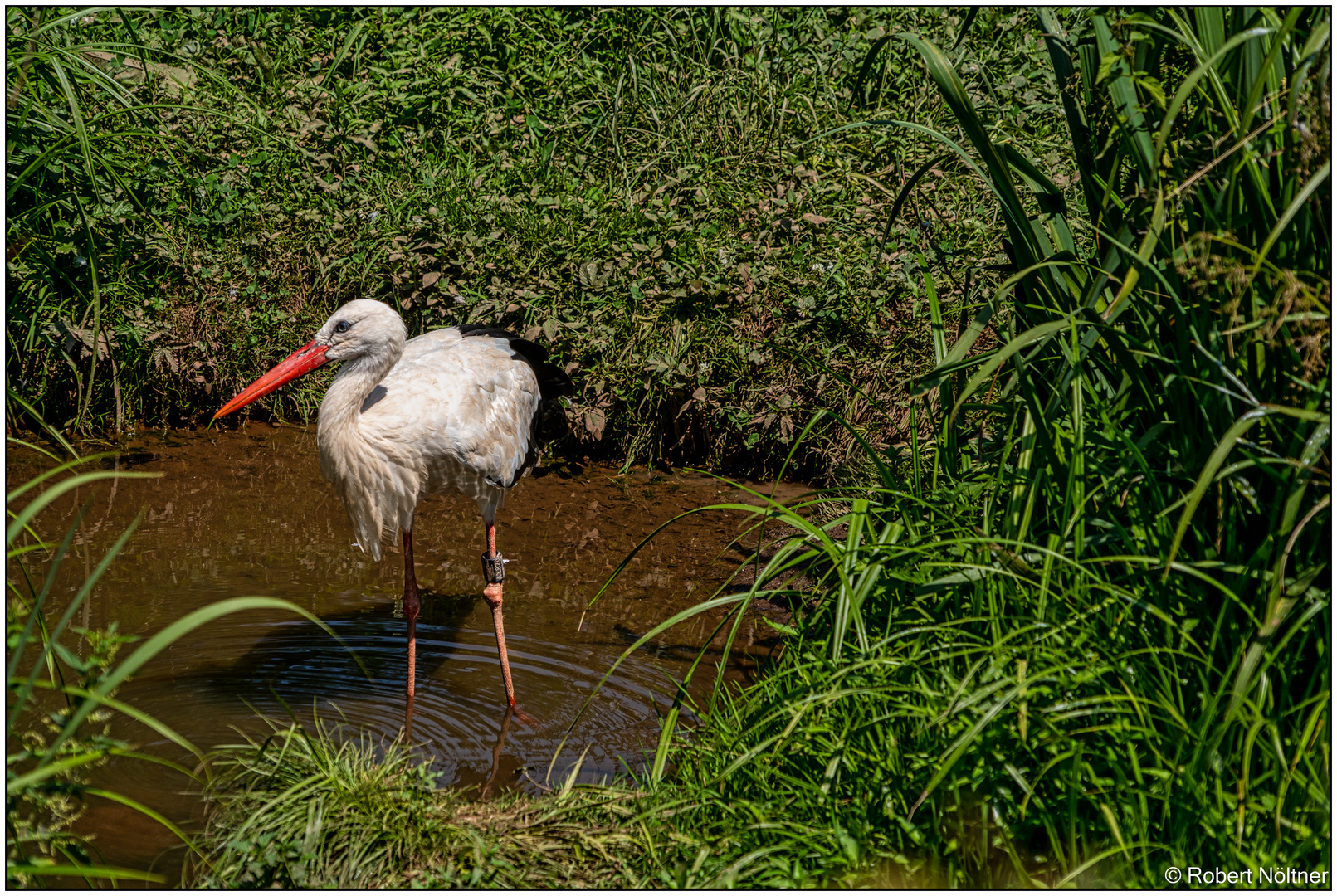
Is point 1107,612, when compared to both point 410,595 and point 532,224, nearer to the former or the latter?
point 410,595

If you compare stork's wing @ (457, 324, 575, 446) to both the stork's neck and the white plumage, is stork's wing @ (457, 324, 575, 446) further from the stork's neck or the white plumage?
the stork's neck

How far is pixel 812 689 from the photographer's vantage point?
2.82 m

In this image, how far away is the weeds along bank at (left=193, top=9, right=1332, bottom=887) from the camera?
7.73 feet

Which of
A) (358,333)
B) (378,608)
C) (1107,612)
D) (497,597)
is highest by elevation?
(358,333)

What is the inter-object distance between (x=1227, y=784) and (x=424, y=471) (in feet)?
10.6

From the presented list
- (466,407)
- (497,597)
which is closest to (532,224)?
(466,407)

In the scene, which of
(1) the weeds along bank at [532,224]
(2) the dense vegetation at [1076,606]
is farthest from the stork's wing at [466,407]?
(2) the dense vegetation at [1076,606]

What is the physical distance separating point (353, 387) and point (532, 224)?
2590 mm

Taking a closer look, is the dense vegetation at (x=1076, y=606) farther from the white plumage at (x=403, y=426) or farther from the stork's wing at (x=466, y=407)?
the stork's wing at (x=466, y=407)

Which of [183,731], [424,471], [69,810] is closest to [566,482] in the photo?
[424,471]

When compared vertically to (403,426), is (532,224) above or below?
above

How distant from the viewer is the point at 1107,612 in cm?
264

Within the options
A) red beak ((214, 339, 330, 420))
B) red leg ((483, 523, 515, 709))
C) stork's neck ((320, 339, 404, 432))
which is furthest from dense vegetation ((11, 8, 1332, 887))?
stork's neck ((320, 339, 404, 432))

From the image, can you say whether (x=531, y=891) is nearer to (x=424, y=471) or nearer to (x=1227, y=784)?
(x=1227, y=784)
